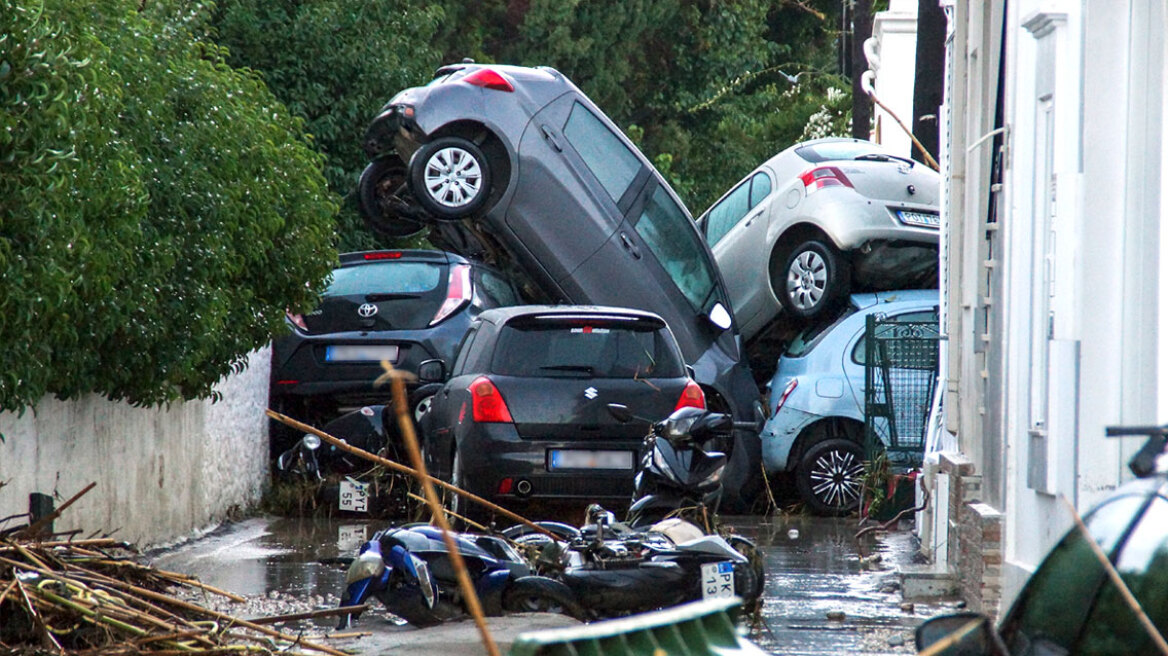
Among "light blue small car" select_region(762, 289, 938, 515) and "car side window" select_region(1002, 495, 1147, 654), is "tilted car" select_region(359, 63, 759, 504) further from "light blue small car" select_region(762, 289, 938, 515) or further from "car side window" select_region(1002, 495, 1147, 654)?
"car side window" select_region(1002, 495, 1147, 654)

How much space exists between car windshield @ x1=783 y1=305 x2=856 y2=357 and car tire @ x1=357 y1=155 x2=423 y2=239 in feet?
11.7

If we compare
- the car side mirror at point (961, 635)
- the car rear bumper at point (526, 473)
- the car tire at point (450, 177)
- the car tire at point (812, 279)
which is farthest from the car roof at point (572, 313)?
the car side mirror at point (961, 635)

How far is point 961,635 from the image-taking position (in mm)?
2861

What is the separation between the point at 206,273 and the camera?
35.3 ft

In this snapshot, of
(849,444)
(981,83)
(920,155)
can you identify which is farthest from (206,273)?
(920,155)

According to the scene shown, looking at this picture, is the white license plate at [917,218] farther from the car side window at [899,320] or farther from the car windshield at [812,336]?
the car side window at [899,320]

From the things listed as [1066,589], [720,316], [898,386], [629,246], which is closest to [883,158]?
[720,316]

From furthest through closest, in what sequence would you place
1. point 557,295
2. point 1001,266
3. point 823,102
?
1. point 823,102
2. point 557,295
3. point 1001,266

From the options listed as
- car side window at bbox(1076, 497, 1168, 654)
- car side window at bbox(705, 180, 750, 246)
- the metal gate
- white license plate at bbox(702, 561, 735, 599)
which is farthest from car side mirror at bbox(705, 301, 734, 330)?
car side window at bbox(1076, 497, 1168, 654)

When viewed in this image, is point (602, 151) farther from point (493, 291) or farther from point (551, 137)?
point (493, 291)

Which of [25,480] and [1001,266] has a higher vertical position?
[1001,266]

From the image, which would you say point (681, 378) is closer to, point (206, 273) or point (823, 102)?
point (206, 273)

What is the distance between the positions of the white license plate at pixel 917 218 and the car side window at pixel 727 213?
6.01 ft

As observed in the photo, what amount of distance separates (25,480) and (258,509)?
5.27m
